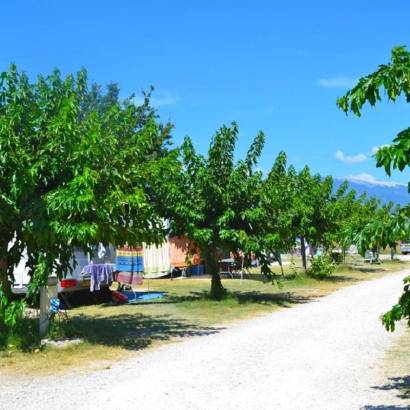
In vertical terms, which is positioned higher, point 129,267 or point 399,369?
point 129,267

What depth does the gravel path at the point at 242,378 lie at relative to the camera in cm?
690

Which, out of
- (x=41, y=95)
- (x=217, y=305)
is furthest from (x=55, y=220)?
(x=217, y=305)

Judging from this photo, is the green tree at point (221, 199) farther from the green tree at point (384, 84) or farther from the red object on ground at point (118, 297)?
the green tree at point (384, 84)

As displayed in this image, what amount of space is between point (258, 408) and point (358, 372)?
7.31 ft

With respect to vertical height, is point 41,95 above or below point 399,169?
above

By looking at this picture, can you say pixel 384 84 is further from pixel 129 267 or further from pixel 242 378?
pixel 129 267

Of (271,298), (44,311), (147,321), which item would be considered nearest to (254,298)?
(271,298)

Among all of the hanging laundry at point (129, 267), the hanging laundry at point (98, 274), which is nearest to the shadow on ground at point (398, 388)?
the hanging laundry at point (98, 274)

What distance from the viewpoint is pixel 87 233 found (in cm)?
944

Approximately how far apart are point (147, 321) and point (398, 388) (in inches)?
291

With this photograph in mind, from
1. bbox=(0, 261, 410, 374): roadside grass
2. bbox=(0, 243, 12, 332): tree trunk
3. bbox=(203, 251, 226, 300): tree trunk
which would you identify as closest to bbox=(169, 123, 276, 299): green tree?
bbox=(203, 251, 226, 300): tree trunk

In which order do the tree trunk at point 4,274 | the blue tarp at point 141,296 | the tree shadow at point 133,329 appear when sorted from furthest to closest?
the blue tarp at point 141,296 → the tree shadow at point 133,329 → the tree trunk at point 4,274

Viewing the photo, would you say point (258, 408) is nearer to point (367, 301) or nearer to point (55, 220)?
point (55, 220)

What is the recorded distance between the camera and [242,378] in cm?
798
